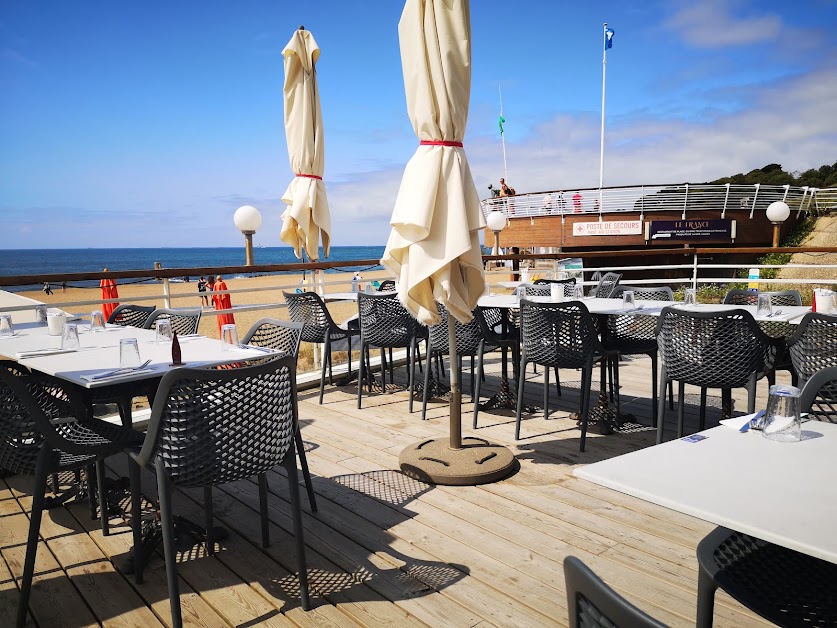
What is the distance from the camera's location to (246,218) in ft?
23.9

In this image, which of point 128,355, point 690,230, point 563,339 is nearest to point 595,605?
point 128,355

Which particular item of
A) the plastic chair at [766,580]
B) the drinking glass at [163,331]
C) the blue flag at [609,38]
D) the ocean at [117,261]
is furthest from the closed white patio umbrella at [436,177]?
the ocean at [117,261]

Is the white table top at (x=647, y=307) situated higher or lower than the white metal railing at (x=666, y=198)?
lower

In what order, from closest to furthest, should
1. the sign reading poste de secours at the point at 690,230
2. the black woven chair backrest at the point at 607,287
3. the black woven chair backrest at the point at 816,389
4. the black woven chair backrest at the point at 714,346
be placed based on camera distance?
the black woven chair backrest at the point at 816,389
the black woven chair backrest at the point at 714,346
the black woven chair backrest at the point at 607,287
the sign reading poste de secours at the point at 690,230

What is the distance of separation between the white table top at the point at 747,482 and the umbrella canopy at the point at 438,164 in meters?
1.61

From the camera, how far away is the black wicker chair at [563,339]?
366 centimetres

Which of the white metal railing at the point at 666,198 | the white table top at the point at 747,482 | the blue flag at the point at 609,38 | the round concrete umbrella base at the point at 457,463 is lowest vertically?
the round concrete umbrella base at the point at 457,463

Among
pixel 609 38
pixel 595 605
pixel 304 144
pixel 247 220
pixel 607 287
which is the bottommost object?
pixel 607 287

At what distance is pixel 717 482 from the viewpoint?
3.88 ft

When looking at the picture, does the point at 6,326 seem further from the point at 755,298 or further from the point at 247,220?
the point at 755,298

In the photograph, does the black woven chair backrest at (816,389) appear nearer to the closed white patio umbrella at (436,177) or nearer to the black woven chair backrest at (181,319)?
the closed white patio umbrella at (436,177)

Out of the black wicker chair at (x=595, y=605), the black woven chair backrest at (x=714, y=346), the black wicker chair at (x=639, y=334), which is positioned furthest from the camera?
the black wicker chair at (x=639, y=334)

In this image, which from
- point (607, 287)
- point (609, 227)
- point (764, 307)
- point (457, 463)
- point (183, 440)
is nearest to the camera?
point (183, 440)

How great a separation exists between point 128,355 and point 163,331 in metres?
0.56
